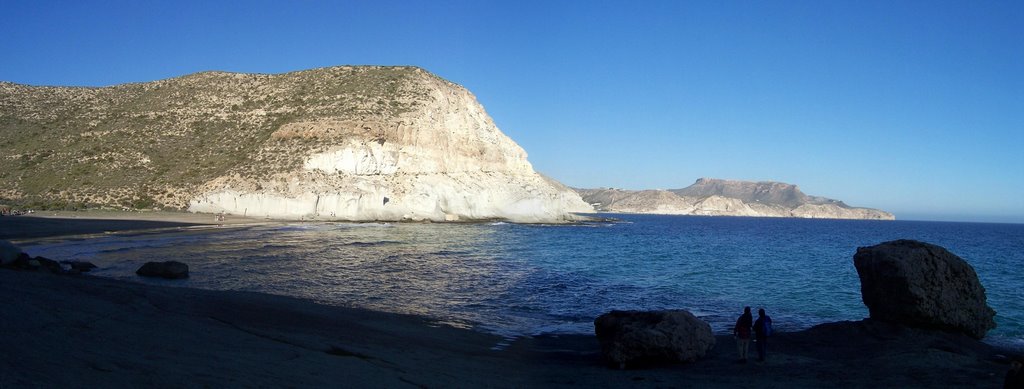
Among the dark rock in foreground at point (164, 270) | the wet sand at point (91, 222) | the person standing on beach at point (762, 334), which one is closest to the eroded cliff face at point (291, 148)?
the wet sand at point (91, 222)

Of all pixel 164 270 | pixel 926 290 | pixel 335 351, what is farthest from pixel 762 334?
pixel 164 270

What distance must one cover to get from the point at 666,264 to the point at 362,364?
29519 millimetres

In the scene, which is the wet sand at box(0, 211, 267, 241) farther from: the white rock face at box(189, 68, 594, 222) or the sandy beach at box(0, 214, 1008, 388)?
the sandy beach at box(0, 214, 1008, 388)

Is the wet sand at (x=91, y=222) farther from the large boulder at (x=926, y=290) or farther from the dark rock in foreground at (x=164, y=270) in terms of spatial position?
the large boulder at (x=926, y=290)

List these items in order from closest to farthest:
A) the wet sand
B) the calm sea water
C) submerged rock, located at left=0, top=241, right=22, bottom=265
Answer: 1. submerged rock, located at left=0, top=241, right=22, bottom=265
2. the calm sea water
3. the wet sand

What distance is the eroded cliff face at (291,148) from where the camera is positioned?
230ft

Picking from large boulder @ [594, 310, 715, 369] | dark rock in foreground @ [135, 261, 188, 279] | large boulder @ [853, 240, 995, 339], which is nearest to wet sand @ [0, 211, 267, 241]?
dark rock in foreground @ [135, 261, 188, 279]

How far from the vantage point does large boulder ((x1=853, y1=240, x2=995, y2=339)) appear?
14.5 meters

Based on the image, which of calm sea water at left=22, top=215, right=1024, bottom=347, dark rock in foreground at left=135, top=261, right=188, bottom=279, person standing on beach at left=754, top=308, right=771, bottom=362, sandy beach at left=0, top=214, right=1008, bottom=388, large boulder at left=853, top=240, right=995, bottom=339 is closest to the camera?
sandy beach at left=0, top=214, right=1008, bottom=388

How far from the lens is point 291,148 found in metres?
75.2

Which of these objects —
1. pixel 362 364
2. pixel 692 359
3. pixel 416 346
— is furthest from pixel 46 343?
pixel 692 359

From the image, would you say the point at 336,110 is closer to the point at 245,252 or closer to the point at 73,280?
the point at 245,252

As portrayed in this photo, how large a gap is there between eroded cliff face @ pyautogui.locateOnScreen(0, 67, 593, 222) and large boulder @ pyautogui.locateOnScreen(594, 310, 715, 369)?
210ft

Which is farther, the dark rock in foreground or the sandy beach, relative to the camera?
the dark rock in foreground
